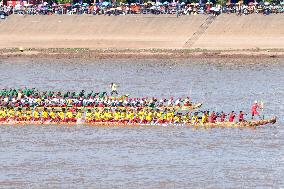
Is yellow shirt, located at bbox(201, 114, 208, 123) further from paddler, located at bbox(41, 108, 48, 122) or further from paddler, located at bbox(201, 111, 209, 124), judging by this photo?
paddler, located at bbox(41, 108, 48, 122)

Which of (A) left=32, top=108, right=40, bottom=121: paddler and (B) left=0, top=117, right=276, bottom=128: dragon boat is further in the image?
(A) left=32, top=108, right=40, bottom=121: paddler

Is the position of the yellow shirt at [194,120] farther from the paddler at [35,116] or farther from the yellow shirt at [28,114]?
the yellow shirt at [28,114]

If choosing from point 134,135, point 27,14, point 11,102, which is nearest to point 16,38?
point 27,14

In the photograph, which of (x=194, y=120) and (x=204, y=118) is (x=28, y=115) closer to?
(x=194, y=120)

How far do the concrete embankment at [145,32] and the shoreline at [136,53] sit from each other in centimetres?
80

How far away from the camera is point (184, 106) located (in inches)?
2931

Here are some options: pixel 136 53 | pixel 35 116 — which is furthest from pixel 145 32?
pixel 35 116

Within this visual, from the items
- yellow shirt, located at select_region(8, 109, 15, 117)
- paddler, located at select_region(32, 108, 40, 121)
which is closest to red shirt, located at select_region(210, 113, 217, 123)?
paddler, located at select_region(32, 108, 40, 121)

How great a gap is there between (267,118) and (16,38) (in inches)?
1565

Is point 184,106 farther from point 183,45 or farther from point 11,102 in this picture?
point 183,45

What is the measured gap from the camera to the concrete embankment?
334ft

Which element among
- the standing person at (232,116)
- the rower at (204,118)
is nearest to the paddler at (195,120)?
the rower at (204,118)

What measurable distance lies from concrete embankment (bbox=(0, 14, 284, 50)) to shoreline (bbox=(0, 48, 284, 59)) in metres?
0.80

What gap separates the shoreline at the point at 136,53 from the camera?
98.6 metres
